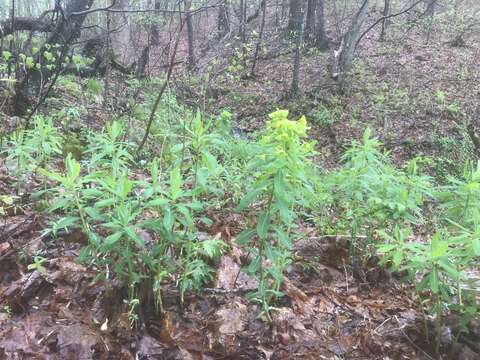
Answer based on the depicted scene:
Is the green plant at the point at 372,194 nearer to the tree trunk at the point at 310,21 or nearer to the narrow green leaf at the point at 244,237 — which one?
the narrow green leaf at the point at 244,237

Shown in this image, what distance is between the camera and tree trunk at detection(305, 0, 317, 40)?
16.7 meters

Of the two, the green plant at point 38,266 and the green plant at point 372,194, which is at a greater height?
the green plant at point 372,194

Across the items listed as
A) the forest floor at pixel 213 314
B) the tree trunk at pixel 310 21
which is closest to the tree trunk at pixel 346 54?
the tree trunk at pixel 310 21

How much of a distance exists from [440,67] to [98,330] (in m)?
14.2

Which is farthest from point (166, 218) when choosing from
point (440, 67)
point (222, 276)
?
point (440, 67)

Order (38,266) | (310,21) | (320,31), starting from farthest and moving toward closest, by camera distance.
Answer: (310,21) < (320,31) < (38,266)

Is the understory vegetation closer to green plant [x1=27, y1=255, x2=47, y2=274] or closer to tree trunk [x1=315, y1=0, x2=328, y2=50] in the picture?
green plant [x1=27, y1=255, x2=47, y2=274]

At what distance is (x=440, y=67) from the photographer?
541 inches

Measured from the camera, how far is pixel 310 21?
16906 mm

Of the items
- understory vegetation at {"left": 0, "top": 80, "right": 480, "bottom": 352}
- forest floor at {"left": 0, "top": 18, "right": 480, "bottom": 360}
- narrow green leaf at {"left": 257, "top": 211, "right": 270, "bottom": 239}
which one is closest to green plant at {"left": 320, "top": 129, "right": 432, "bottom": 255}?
understory vegetation at {"left": 0, "top": 80, "right": 480, "bottom": 352}

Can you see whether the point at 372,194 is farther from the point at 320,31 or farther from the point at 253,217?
the point at 320,31

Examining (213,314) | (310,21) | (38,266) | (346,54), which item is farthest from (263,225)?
(310,21)

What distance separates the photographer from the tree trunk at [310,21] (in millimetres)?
16688

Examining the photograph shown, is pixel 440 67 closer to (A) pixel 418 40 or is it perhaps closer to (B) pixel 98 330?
(A) pixel 418 40
